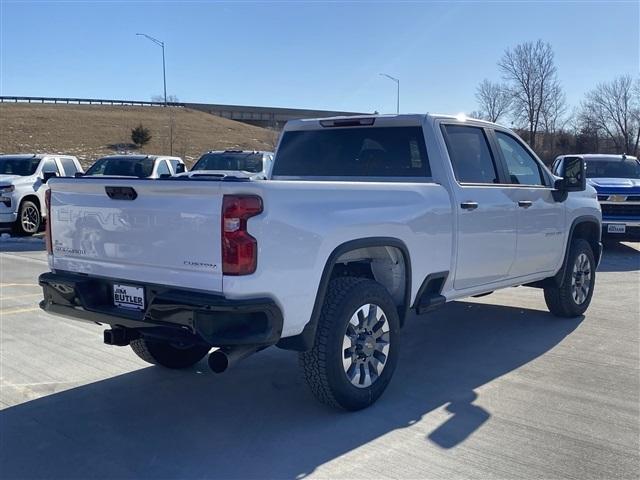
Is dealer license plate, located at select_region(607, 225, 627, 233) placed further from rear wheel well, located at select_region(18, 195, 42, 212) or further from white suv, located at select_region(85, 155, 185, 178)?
rear wheel well, located at select_region(18, 195, 42, 212)

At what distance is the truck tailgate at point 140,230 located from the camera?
3.80 meters

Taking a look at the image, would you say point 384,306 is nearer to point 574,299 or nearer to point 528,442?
point 528,442

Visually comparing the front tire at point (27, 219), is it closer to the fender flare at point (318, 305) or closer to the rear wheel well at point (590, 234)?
the rear wheel well at point (590, 234)

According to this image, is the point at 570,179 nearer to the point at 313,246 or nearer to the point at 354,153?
the point at 354,153

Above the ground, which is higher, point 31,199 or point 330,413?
point 31,199

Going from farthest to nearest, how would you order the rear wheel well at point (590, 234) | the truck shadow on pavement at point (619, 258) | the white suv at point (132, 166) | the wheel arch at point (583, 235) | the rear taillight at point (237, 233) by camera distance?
the white suv at point (132, 166) < the truck shadow on pavement at point (619, 258) < the rear wheel well at point (590, 234) < the wheel arch at point (583, 235) < the rear taillight at point (237, 233)

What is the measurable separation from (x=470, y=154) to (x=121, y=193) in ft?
10.2

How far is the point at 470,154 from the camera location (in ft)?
19.3

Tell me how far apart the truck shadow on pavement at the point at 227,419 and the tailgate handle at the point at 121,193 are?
1488 mm

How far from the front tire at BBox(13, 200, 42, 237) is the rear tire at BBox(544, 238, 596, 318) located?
12444mm

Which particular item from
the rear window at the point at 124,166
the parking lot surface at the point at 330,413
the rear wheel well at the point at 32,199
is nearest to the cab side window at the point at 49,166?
the rear wheel well at the point at 32,199

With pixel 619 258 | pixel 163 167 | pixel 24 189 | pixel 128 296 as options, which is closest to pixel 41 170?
pixel 24 189

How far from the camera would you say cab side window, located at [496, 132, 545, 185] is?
6.36 m

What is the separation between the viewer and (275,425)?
14.3ft
